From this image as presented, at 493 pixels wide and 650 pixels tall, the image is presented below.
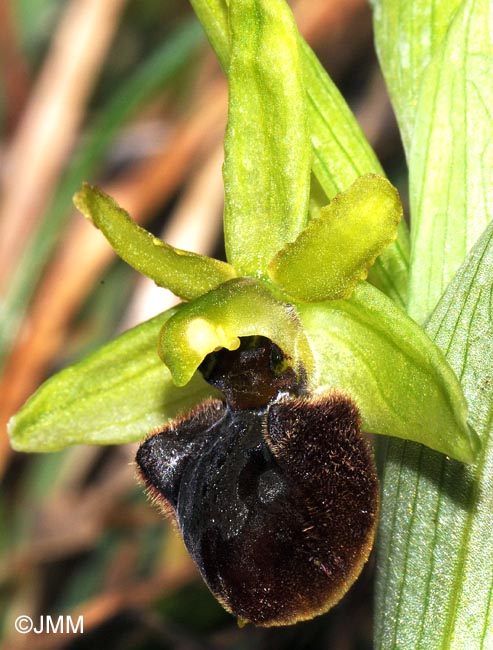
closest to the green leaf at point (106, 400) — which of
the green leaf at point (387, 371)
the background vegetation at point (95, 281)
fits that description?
the green leaf at point (387, 371)

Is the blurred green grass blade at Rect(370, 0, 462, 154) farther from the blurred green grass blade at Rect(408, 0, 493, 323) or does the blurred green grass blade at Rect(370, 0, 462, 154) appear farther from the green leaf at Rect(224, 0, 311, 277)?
the green leaf at Rect(224, 0, 311, 277)

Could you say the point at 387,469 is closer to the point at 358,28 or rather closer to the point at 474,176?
the point at 474,176

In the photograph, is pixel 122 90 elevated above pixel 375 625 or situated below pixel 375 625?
above

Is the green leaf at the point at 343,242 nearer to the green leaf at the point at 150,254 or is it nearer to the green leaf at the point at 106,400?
the green leaf at the point at 150,254

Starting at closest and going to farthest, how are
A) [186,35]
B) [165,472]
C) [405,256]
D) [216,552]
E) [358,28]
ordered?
[216,552] → [165,472] → [405,256] → [186,35] → [358,28]

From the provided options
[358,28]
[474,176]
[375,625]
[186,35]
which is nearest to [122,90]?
[186,35]

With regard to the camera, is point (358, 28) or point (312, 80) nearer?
point (312, 80)

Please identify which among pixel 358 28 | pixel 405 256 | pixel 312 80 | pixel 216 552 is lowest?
pixel 216 552
